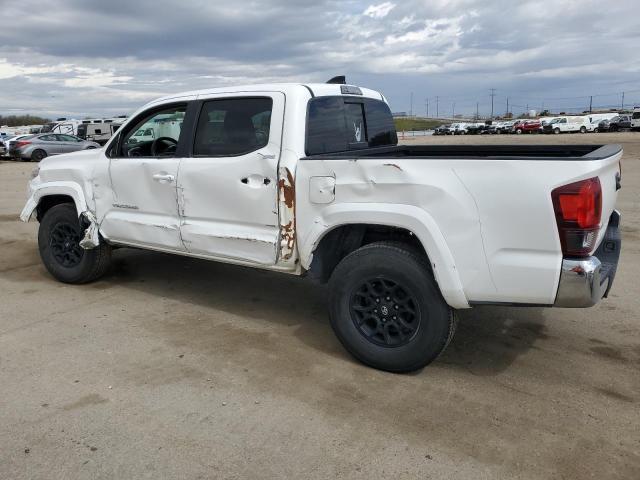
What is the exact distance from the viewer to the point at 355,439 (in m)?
3.02

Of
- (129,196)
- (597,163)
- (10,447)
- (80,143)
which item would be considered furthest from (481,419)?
(80,143)

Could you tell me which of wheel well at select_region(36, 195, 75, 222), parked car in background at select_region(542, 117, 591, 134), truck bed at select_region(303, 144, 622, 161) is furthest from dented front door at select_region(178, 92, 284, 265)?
parked car in background at select_region(542, 117, 591, 134)

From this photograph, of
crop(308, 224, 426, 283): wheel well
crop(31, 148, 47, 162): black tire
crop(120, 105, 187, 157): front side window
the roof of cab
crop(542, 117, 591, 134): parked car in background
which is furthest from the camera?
crop(542, 117, 591, 134): parked car in background

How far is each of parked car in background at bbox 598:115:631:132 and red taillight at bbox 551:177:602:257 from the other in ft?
186

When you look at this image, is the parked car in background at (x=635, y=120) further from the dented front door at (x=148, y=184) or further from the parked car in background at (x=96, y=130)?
the dented front door at (x=148, y=184)

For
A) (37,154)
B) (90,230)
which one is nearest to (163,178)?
(90,230)

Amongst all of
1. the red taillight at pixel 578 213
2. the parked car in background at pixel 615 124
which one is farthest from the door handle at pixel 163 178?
the parked car in background at pixel 615 124

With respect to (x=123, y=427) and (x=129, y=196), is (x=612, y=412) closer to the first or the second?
(x=123, y=427)

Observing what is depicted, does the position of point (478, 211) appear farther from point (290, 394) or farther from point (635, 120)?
point (635, 120)

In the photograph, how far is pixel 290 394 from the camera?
3514mm

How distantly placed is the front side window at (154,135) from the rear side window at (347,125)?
1310 mm

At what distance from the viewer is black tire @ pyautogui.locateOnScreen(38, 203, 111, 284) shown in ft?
18.5

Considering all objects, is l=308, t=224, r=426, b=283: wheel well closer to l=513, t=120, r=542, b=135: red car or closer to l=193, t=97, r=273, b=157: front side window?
l=193, t=97, r=273, b=157: front side window

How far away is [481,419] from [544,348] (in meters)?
1.25
